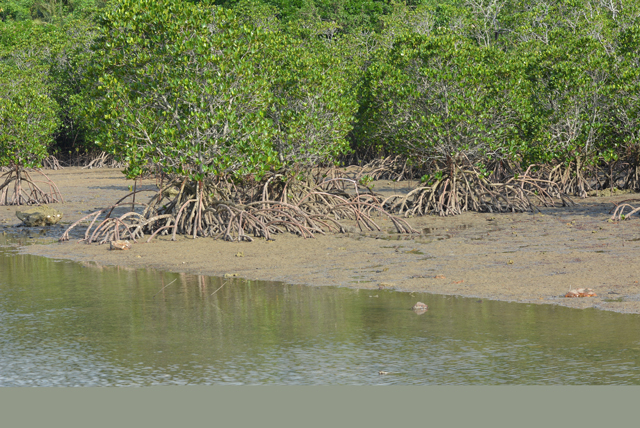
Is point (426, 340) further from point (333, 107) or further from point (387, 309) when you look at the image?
point (333, 107)

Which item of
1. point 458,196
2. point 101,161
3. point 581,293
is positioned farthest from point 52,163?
point 581,293

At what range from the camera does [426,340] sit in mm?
7477

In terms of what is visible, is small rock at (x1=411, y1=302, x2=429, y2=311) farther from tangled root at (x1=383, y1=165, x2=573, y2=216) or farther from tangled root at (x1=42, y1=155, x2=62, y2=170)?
tangled root at (x1=42, y1=155, x2=62, y2=170)

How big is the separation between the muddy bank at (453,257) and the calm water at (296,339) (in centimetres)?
81

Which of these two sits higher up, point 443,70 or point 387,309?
point 443,70

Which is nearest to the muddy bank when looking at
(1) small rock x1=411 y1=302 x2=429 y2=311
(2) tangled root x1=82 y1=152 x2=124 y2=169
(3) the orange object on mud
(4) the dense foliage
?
(3) the orange object on mud

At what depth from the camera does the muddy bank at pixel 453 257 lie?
403 inches

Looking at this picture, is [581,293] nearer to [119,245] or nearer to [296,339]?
[296,339]

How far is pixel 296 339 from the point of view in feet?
25.1

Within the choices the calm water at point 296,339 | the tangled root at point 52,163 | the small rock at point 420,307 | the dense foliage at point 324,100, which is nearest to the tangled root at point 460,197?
the dense foliage at point 324,100

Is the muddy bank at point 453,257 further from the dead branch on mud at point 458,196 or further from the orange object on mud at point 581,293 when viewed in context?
the dead branch on mud at point 458,196

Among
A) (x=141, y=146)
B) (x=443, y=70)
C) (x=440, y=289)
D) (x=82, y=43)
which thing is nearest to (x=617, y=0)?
(x=443, y=70)

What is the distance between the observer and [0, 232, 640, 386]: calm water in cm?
639

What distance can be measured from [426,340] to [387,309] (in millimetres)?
1567
